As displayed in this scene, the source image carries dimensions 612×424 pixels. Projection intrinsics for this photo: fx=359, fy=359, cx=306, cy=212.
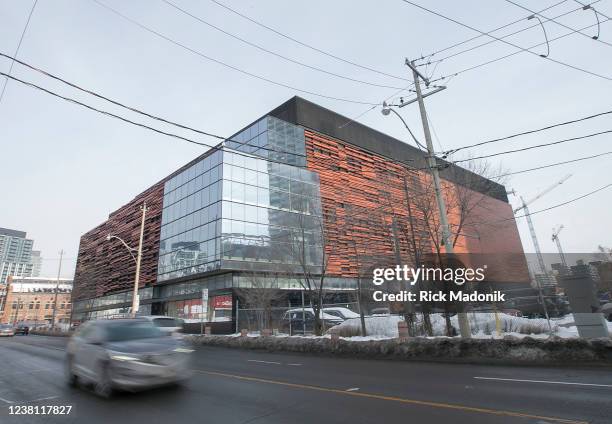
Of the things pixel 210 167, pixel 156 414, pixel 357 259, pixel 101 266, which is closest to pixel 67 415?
pixel 156 414

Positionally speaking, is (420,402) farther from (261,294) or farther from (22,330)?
(22,330)

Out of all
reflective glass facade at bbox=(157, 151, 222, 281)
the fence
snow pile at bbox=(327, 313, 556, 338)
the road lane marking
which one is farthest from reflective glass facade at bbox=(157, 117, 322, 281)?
the road lane marking

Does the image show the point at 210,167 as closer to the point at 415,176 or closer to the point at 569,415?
the point at 415,176

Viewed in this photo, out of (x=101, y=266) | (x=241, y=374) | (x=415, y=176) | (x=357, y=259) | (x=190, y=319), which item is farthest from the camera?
(x=101, y=266)

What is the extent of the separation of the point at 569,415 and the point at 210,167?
3712 cm

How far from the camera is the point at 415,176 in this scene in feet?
66.2

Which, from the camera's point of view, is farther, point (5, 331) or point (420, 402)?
point (5, 331)

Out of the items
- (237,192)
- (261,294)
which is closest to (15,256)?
(237,192)

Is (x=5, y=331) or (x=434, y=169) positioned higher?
(x=434, y=169)

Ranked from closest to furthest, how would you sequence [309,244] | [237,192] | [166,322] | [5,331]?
[166,322], [309,244], [237,192], [5,331]

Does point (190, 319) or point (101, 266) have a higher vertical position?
point (101, 266)

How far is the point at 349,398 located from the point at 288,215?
2700 cm

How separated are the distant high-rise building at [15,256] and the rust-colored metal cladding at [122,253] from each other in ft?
315

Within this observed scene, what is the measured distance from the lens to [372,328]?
66.4ft
